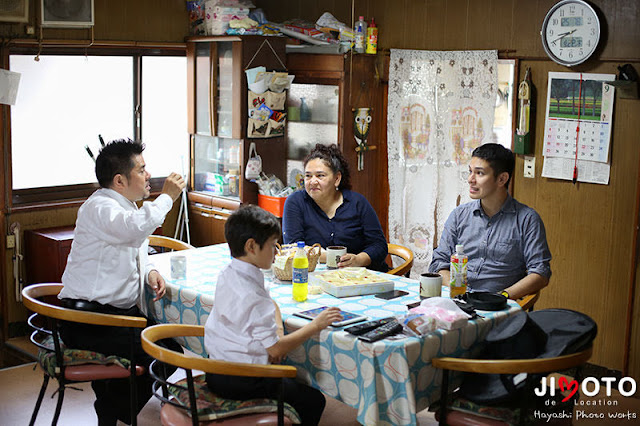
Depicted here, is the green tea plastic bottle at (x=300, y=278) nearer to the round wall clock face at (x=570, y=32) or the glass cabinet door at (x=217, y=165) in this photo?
the round wall clock face at (x=570, y=32)

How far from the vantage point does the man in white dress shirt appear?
330 cm

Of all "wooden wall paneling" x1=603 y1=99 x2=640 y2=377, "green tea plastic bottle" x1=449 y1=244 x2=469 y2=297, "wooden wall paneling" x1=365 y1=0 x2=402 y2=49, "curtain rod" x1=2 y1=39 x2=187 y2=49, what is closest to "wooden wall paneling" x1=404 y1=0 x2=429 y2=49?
"wooden wall paneling" x1=365 y1=0 x2=402 y2=49

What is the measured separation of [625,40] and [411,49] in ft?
5.07

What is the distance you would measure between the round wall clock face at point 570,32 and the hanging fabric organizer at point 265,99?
191 centimetres

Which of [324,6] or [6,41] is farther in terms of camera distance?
[324,6]

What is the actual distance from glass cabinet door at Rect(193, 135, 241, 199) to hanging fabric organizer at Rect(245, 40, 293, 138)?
0.21m

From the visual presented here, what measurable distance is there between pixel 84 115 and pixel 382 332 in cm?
356

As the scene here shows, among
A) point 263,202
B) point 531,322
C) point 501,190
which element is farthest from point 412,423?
point 263,202

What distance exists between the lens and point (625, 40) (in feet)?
14.3

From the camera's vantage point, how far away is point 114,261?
3361 millimetres

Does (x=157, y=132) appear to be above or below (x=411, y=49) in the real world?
below

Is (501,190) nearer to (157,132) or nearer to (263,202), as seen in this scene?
(263,202)

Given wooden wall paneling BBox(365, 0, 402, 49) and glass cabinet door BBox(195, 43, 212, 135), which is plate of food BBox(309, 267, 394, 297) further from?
glass cabinet door BBox(195, 43, 212, 135)

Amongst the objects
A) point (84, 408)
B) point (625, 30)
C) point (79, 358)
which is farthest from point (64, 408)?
point (625, 30)
